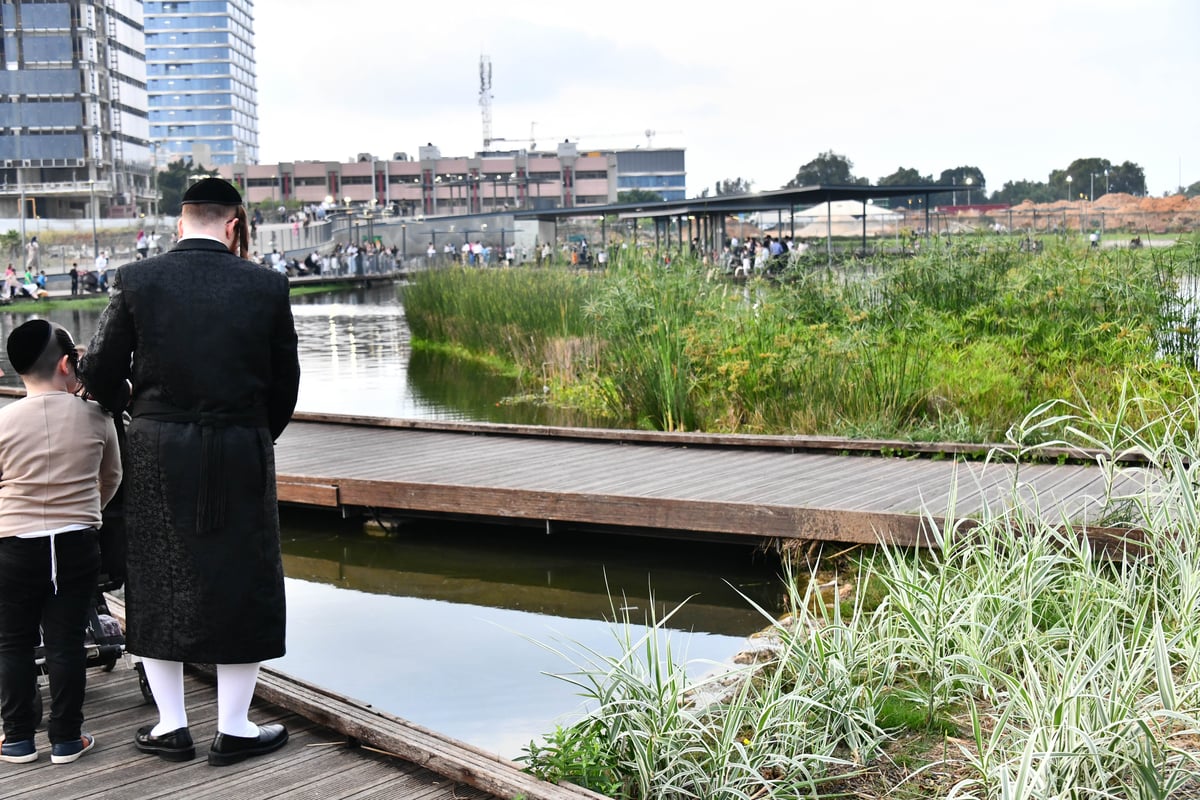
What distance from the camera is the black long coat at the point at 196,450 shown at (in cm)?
329

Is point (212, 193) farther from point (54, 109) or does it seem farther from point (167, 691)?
point (54, 109)

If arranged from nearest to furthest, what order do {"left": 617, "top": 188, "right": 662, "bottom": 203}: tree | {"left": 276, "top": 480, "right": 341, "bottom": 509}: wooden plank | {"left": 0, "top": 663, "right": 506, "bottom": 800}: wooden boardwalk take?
{"left": 0, "top": 663, "right": 506, "bottom": 800}: wooden boardwalk < {"left": 276, "top": 480, "right": 341, "bottom": 509}: wooden plank < {"left": 617, "top": 188, "right": 662, "bottom": 203}: tree

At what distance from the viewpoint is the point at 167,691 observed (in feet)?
11.4

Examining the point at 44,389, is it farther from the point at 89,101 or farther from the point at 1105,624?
the point at 89,101

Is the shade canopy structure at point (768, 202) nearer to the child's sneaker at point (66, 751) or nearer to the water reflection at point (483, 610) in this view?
the water reflection at point (483, 610)

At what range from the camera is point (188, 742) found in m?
3.50

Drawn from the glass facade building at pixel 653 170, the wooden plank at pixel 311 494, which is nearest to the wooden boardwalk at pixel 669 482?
the wooden plank at pixel 311 494

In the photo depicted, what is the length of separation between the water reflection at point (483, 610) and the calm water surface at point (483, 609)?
1 cm

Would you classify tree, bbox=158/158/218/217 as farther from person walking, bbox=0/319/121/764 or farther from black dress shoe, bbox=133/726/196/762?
black dress shoe, bbox=133/726/196/762

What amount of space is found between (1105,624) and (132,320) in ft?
9.35

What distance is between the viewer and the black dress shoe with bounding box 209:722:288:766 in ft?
11.3

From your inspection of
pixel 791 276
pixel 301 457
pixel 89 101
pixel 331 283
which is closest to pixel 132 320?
pixel 301 457

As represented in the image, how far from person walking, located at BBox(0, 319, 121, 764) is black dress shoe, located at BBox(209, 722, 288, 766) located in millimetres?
412

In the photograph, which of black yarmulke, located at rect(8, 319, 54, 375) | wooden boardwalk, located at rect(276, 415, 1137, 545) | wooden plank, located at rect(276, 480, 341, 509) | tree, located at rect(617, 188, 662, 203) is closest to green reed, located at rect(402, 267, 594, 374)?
wooden boardwalk, located at rect(276, 415, 1137, 545)
